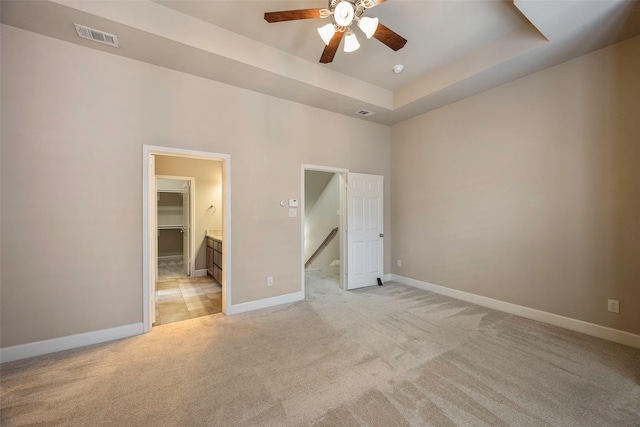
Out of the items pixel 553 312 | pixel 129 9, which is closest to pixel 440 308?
pixel 553 312

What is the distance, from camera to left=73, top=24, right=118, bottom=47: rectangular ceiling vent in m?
2.44

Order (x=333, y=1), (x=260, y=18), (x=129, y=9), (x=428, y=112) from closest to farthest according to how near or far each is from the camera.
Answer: (x=333, y=1) → (x=129, y=9) → (x=260, y=18) → (x=428, y=112)

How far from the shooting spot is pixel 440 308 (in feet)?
12.2

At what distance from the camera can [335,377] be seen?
216 cm

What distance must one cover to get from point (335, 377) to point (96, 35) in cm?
396

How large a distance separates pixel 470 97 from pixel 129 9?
441 cm

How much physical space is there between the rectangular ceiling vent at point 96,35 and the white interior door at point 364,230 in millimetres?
3499

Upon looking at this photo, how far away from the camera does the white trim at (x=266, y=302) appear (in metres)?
3.57

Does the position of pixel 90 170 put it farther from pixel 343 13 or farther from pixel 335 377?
pixel 335 377

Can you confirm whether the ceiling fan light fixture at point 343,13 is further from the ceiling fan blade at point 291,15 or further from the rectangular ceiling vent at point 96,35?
the rectangular ceiling vent at point 96,35

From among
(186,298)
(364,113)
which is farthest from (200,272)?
(364,113)

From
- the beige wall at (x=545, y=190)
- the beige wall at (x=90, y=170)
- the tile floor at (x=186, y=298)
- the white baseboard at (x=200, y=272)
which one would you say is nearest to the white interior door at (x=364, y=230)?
the beige wall at (x=545, y=190)

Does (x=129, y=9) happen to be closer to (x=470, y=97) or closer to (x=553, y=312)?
(x=470, y=97)

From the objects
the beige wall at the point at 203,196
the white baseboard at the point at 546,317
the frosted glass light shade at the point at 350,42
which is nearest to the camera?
the frosted glass light shade at the point at 350,42
